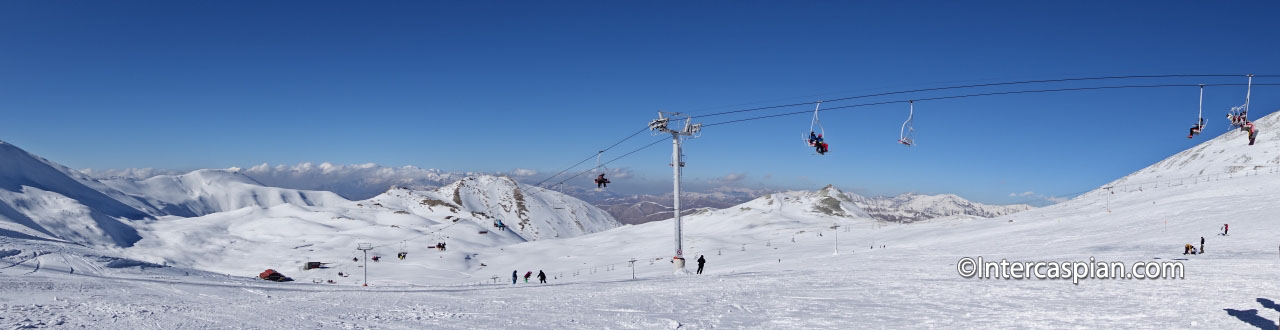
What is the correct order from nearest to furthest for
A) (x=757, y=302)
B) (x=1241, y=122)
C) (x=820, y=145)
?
(x=757, y=302) < (x=1241, y=122) < (x=820, y=145)

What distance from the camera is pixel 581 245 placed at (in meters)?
100

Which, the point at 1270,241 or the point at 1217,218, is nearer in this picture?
the point at 1270,241

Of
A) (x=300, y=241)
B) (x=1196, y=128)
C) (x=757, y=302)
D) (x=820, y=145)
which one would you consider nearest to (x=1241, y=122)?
(x=1196, y=128)

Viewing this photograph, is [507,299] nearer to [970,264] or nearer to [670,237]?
[970,264]

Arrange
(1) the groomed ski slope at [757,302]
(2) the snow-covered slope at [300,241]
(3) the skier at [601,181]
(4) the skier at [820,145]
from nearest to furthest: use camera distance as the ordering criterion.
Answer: (1) the groomed ski slope at [757,302], (4) the skier at [820,145], (3) the skier at [601,181], (2) the snow-covered slope at [300,241]

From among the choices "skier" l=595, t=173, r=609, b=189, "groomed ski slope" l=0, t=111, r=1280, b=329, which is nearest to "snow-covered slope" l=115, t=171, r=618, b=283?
"skier" l=595, t=173, r=609, b=189

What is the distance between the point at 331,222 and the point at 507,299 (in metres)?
177

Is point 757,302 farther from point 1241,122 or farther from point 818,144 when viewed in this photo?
point 1241,122

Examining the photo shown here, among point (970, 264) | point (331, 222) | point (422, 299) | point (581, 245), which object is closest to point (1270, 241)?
point (970, 264)

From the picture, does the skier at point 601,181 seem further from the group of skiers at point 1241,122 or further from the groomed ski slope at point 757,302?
the group of skiers at point 1241,122

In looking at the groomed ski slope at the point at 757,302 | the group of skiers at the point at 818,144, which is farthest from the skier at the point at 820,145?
the groomed ski slope at the point at 757,302

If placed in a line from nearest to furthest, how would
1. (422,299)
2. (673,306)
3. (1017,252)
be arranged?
(673,306) < (422,299) < (1017,252)

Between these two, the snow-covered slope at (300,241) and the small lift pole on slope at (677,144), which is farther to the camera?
the snow-covered slope at (300,241)

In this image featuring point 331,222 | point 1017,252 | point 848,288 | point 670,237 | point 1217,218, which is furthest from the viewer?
point 331,222
